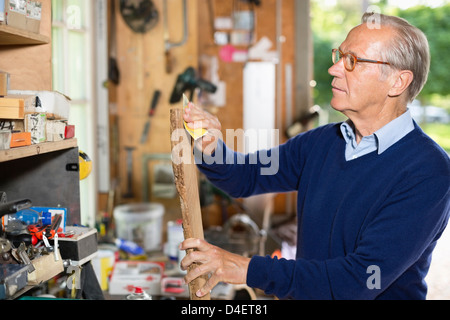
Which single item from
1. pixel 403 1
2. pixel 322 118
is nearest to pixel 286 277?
pixel 322 118

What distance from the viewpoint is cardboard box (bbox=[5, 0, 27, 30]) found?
1.15 meters

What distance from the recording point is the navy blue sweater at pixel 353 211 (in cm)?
117

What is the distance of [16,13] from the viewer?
1177 millimetres

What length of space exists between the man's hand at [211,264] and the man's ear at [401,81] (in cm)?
65

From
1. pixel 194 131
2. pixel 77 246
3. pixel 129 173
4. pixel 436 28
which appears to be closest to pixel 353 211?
pixel 194 131

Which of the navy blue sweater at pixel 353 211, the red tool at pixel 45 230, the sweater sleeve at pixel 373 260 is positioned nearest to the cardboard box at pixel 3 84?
the red tool at pixel 45 230

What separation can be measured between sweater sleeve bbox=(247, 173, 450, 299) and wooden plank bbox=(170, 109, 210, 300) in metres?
0.16

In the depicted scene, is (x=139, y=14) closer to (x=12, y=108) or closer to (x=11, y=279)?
(x=12, y=108)

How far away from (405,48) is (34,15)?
1029 millimetres

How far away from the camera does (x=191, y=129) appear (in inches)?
49.3

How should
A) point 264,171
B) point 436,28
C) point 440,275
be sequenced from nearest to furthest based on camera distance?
point 264,171 → point 440,275 → point 436,28

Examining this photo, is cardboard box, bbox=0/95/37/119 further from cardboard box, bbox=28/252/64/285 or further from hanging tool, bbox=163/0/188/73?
hanging tool, bbox=163/0/188/73

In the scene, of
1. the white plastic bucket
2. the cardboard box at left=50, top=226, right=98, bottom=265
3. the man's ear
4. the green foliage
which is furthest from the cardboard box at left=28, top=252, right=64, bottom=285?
the green foliage
